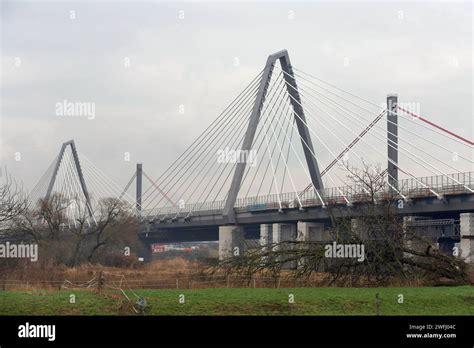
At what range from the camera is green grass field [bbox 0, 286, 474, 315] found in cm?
2016

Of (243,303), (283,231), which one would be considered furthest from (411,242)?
(283,231)

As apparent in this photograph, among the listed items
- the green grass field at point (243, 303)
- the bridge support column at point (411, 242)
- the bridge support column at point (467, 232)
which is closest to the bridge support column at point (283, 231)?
the bridge support column at point (467, 232)

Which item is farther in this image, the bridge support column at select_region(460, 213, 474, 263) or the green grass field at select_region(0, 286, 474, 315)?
the bridge support column at select_region(460, 213, 474, 263)

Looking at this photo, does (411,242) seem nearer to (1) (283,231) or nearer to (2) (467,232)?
(2) (467,232)

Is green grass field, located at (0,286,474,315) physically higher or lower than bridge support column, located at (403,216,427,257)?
lower

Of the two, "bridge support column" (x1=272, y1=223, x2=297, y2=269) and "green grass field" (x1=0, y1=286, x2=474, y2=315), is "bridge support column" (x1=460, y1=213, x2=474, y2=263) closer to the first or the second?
"bridge support column" (x1=272, y1=223, x2=297, y2=269)

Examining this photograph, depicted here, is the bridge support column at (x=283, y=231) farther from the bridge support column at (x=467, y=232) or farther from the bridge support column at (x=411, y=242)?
the bridge support column at (x=411, y=242)

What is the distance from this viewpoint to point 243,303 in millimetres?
21078

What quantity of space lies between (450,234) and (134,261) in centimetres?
2450

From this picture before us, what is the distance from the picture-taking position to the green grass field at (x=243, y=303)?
20.2 meters

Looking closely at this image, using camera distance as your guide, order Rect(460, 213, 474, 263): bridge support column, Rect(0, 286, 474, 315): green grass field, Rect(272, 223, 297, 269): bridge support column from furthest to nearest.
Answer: Rect(272, 223, 297, 269): bridge support column, Rect(460, 213, 474, 263): bridge support column, Rect(0, 286, 474, 315): green grass field

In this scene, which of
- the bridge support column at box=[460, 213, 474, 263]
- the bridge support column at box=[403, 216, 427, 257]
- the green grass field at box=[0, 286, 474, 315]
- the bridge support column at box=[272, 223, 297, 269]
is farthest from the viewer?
the bridge support column at box=[272, 223, 297, 269]

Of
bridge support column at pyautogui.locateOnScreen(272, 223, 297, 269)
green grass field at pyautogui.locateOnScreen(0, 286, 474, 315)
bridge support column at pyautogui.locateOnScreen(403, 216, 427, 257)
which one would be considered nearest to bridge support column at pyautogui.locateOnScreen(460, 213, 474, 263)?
bridge support column at pyautogui.locateOnScreen(403, 216, 427, 257)

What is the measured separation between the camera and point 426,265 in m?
28.8
